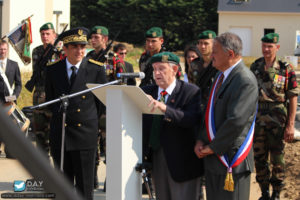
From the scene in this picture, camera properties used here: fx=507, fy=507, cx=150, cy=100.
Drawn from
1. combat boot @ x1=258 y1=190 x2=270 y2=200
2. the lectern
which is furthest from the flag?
the lectern

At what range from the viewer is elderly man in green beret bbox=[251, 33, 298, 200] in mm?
5406

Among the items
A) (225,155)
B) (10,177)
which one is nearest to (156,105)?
(225,155)

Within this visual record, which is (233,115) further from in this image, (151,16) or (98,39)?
(151,16)

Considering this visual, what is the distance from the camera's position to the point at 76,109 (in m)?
4.41

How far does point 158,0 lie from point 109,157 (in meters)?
48.5

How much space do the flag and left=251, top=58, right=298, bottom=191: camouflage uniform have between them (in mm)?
4080

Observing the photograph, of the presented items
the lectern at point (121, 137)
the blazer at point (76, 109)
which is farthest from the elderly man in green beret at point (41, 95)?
the lectern at point (121, 137)

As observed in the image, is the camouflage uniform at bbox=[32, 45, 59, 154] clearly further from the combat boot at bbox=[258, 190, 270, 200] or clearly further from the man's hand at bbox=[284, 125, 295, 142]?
the man's hand at bbox=[284, 125, 295, 142]

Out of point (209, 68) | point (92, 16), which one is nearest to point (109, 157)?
Result: point (209, 68)

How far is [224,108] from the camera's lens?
347 centimetres

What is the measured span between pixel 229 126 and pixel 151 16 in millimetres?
48262

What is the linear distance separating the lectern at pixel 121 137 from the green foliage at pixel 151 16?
148 ft

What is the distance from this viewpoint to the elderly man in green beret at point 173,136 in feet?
11.9

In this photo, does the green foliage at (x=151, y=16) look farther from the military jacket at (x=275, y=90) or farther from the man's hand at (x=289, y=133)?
the man's hand at (x=289, y=133)
